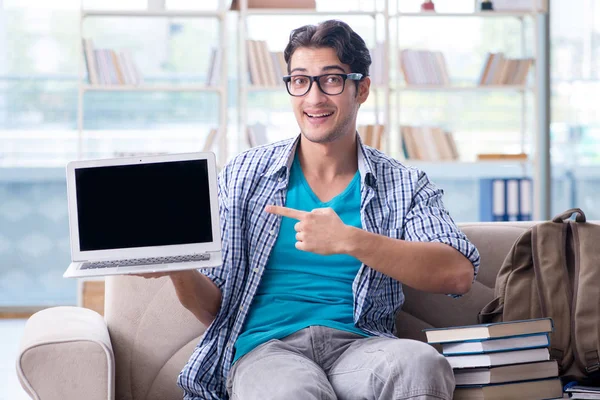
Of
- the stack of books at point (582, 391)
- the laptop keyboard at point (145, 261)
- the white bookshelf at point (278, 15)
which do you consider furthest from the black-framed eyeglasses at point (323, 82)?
the white bookshelf at point (278, 15)

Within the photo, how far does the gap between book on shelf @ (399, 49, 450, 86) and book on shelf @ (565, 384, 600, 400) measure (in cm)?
270

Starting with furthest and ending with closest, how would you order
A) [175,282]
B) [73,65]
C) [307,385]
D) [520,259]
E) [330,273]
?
[73,65] < [520,259] < [330,273] < [175,282] < [307,385]

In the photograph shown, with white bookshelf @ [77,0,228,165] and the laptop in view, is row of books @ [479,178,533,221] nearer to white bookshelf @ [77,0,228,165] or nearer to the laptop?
white bookshelf @ [77,0,228,165]

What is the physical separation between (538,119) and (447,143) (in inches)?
21.7

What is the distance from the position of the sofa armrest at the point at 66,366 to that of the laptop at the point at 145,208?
182 millimetres

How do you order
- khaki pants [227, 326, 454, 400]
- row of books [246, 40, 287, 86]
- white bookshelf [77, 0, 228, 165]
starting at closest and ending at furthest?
khaki pants [227, 326, 454, 400]
white bookshelf [77, 0, 228, 165]
row of books [246, 40, 287, 86]

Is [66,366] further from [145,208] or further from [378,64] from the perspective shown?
[378,64]

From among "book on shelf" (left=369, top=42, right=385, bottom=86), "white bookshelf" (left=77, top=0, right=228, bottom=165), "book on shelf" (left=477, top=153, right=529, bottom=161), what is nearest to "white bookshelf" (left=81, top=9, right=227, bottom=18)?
"white bookshelf" (left=77, top=0, right=228, bottom=165)

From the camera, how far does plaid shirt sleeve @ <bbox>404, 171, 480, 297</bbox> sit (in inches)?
70.7

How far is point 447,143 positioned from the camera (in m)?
4.29

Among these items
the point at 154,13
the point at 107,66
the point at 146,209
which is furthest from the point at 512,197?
the point at 146,209

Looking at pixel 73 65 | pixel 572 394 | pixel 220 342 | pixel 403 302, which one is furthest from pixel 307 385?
pixel 73 65

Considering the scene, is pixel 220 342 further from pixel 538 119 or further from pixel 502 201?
pixel 538 119

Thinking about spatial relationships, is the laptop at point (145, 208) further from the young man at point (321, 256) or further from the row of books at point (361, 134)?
the row of books at point (361, 134)
